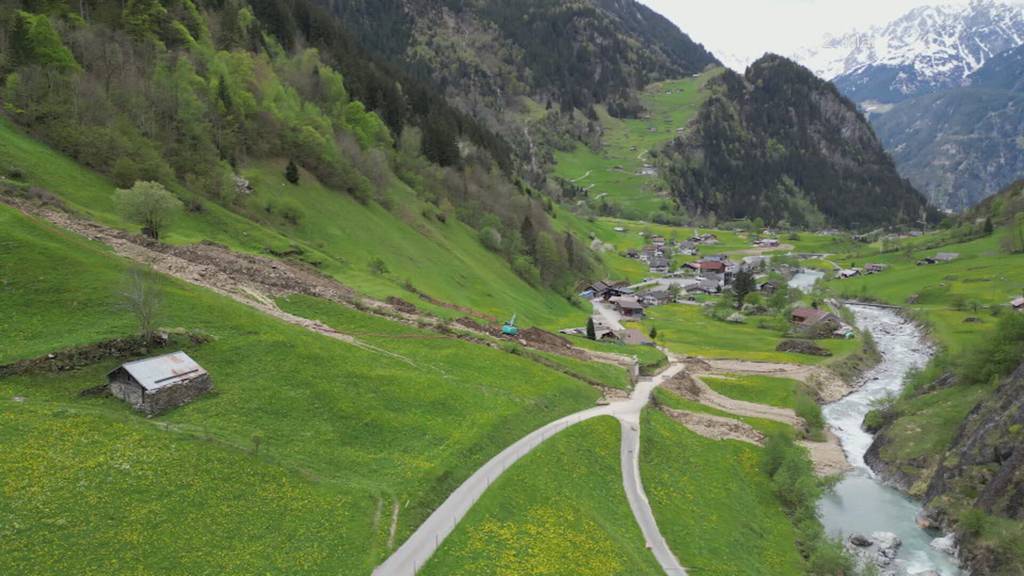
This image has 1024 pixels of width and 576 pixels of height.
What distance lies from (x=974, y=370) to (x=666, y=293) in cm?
9516

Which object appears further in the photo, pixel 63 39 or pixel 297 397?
pixel 63 39

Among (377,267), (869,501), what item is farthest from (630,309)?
(869,501)

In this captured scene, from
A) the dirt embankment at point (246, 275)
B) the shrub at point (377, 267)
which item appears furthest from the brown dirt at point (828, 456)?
the shrub at point (377, 267)

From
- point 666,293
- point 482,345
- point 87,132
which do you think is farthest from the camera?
point 666,293

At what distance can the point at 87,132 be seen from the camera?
67.7 metres

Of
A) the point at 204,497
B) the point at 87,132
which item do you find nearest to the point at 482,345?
the point at 204,497

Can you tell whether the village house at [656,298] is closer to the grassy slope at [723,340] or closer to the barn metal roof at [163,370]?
the grassy slope at [723,340]

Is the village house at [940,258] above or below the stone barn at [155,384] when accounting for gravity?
above

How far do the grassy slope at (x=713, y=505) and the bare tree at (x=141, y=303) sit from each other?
123 feet

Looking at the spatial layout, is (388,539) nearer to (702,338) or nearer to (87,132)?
(87,132)

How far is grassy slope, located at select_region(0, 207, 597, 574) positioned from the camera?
86.2ft

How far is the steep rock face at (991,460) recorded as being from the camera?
4606 centimetres

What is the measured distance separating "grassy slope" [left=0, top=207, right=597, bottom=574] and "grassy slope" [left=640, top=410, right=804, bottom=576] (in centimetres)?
1018

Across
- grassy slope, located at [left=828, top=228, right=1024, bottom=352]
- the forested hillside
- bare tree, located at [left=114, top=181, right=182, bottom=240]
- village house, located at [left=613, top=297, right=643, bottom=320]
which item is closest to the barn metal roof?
bare tree, located at [left=114, top=181, right=182, bottom=240]
